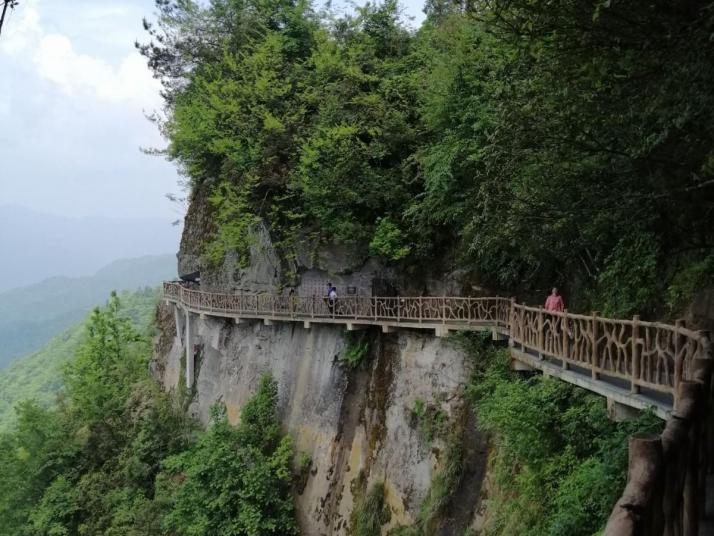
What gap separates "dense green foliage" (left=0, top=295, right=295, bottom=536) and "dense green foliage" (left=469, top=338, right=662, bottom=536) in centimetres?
873

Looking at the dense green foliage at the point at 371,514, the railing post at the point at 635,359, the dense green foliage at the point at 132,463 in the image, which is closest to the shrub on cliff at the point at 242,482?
the dense green foliage at the point at 132,463

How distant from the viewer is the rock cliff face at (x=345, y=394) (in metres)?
13.7

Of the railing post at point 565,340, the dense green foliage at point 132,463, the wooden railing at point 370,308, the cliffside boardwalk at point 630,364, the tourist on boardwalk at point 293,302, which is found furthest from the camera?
the tourist on boardwalk at point 293,302

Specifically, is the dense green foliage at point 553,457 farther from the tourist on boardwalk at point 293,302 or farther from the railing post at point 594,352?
the tourist on boardwalk at point 293,302

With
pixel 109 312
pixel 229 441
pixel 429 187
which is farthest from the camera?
pixel 109 312

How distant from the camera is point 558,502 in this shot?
801 centimetres

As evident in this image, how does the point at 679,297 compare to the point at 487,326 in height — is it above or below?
above

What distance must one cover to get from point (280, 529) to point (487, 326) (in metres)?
9.12

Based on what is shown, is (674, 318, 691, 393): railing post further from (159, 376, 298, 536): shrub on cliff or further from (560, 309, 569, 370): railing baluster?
(159, 376, 298, 536): shrub on cliff

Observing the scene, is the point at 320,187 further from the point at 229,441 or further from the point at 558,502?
the point at 558,502

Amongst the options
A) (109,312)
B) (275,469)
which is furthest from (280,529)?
(109,312)

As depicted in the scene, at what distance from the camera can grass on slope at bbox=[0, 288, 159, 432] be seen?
248 ft

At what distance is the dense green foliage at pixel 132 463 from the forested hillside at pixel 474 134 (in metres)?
7.06

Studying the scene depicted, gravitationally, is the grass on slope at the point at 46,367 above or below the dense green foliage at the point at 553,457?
below
